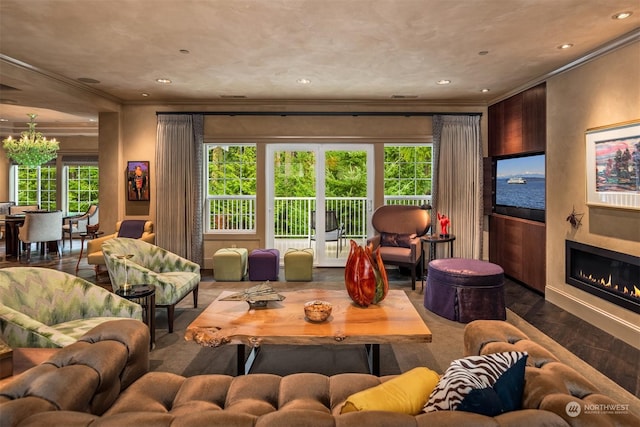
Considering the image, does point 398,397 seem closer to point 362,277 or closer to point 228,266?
point 362,277

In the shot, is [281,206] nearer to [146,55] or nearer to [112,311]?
[146,55]

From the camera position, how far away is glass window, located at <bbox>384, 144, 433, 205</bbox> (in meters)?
6.20

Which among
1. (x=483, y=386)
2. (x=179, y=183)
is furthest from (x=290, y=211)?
(x=483, y=386)

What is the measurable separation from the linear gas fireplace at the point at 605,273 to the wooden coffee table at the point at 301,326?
2100mm

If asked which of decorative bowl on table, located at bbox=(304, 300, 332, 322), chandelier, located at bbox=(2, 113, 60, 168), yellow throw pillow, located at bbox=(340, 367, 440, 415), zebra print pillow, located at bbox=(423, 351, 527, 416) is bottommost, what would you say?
decorative bowl on table, located at bbox=(304, 300, 332, 322)

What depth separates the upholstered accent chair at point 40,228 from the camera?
6.78m

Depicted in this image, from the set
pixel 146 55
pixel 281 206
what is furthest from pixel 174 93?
pixel 281 206

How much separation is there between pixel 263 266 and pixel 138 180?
8.31 feet

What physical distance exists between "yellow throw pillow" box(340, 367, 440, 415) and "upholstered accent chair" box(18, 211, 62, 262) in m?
7.68

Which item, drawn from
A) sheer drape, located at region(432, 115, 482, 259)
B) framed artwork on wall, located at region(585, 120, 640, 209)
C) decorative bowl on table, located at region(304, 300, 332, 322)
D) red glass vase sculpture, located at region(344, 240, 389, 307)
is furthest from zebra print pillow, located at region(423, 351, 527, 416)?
sheer drape, located at region(432, 115, 482, 259)

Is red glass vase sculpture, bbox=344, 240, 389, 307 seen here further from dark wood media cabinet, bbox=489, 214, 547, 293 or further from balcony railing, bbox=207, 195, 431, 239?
balcony railing, bbox=207, 195, 431, 239

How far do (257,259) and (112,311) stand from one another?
264 cm

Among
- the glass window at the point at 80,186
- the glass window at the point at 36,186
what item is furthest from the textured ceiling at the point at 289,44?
the glass window at the point at 36,186

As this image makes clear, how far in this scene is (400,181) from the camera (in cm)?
625
